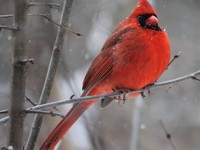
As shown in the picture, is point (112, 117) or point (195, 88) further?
point (195, 88)

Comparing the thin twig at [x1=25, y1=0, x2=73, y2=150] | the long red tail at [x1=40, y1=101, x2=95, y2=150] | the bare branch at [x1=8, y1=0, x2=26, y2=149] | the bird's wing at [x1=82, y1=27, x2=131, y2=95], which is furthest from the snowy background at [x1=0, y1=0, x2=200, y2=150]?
the bare branch at [x1=8, y1=0, x2=26, y2=149]

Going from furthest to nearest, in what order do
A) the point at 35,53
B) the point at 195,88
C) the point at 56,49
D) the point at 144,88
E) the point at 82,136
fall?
the point at 195,88
the point at 82,136
the point at 35,53
the point at 144,88
the point at 56,49

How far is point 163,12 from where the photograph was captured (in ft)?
30.6

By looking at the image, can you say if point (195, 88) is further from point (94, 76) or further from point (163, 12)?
point (94, 76)

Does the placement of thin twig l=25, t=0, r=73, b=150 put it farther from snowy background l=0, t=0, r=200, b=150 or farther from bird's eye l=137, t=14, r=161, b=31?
snowy background l=0, t=0, r=200, b=150

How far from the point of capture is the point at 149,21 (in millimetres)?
3416

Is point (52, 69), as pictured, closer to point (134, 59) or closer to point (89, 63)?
point (134, 59)

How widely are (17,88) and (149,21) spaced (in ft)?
4.81

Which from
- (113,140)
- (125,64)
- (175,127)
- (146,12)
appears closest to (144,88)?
(125,64)

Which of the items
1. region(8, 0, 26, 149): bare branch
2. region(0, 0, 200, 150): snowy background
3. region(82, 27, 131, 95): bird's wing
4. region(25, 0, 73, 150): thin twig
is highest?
region(0, 0, 200, 150): snowy background

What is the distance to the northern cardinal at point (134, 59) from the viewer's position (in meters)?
3.34

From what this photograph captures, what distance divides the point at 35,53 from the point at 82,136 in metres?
1.52

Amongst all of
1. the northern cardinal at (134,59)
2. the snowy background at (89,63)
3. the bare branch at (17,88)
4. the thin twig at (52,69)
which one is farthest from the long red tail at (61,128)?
the snowy background at (89,63)

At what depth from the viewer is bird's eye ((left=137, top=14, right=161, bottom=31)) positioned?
3.40 meters
